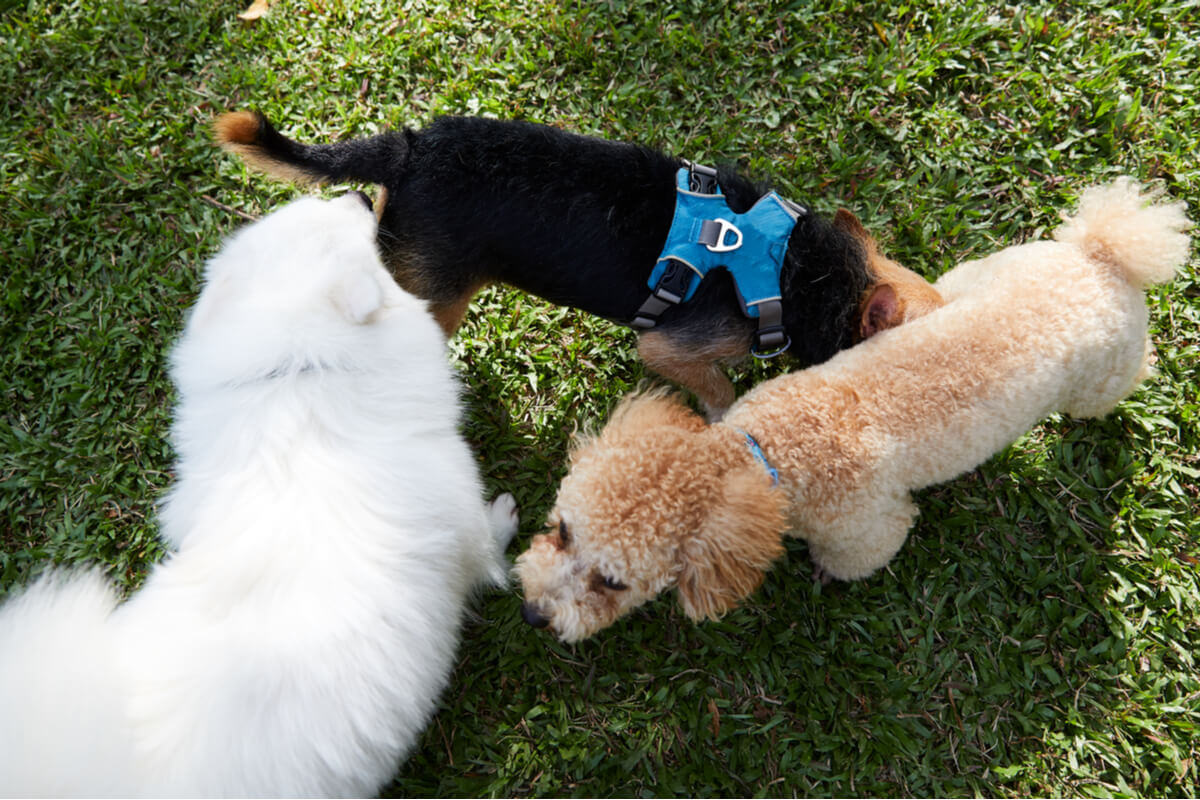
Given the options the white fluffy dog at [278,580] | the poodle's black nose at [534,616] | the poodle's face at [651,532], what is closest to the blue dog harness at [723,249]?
the poodle's face at [651,532]

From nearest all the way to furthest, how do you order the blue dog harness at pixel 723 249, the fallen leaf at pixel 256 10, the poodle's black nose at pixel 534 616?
the poodle's black nose at pixel 534 616
the blue dog harness at pixel 723 249
the fallen leaf at pixel 256 10

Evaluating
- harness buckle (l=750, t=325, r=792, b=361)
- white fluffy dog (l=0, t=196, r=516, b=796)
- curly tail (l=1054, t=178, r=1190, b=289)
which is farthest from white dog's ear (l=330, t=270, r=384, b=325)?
curly tail (l=1054, t=178, r=1190, b=289)

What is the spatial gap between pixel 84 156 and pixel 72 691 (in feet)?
11.4

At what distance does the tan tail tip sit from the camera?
7.60 ft

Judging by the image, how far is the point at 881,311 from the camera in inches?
96.3

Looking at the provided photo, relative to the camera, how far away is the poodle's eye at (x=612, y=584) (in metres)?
2.03

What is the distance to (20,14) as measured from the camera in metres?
3.86

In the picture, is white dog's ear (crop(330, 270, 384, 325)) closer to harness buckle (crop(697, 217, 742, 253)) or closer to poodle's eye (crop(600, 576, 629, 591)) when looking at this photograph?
poodle's eye (crop(600, 576, 629, 591))

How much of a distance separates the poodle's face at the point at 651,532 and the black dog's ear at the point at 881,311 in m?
0.89

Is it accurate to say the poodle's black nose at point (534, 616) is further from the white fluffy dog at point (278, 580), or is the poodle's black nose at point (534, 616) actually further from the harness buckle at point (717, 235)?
the harness buckle at point (717, 235)

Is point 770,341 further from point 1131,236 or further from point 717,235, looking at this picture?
point 1131,236

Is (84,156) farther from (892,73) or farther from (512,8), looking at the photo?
(892,73)

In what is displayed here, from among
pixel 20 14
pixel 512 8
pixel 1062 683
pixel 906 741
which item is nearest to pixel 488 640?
pixel 906 741

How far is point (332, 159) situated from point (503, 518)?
179 centimetres
